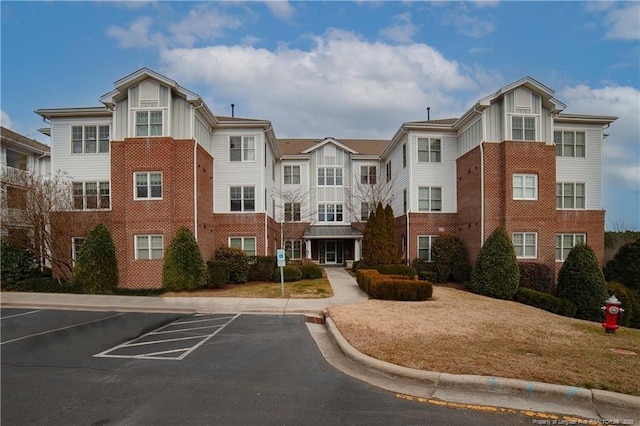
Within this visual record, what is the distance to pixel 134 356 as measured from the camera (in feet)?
27.2

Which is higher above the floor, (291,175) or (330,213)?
(291,175)

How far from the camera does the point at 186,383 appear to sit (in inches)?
257

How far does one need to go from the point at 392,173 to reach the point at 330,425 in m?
26.9

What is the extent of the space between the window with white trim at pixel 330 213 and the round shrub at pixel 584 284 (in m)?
18.4

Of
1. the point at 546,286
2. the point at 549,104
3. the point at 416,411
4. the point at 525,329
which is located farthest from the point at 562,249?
the point at 416,411

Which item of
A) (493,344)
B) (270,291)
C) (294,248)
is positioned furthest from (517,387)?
(294,248)

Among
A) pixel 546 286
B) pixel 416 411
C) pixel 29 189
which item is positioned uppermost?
pixel 29 189

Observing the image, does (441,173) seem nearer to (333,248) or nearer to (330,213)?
(330,213)

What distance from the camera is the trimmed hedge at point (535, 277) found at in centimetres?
2142

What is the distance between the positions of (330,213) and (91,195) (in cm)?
1831

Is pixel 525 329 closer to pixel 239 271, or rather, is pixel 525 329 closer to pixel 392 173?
pixel 239 271

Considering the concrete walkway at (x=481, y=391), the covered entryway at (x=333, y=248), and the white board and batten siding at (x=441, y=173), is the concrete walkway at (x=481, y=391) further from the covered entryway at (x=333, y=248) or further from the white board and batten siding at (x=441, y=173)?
the covered entryway at (x=333, y=248)

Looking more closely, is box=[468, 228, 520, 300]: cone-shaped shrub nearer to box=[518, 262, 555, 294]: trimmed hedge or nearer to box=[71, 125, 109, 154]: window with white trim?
box=[518, 262, 555, 294]: trimmed hedge

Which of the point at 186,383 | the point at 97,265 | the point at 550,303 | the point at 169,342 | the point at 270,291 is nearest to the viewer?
the point at 186,383
